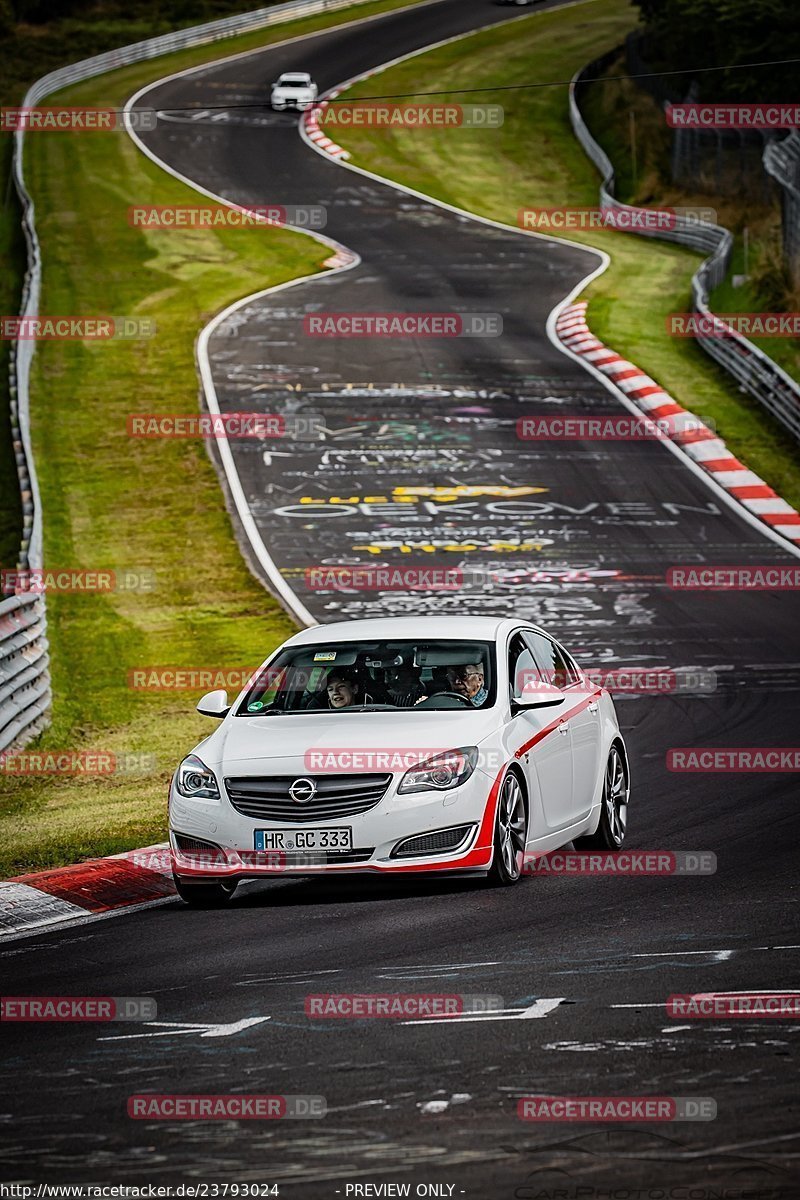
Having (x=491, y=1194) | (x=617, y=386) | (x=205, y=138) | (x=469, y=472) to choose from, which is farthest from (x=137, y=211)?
(x=491, y=1194)

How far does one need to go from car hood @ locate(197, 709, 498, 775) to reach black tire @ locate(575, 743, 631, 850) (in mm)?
1379

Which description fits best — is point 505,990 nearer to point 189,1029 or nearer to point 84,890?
point 189,1029

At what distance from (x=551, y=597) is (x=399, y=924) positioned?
14.1 m

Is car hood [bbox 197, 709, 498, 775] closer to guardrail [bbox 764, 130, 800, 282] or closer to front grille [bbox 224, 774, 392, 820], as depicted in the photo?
front grille [bbox 224, 774, 392, 820]

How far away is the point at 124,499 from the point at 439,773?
65.8 feet

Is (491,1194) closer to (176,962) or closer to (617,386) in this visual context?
(176,962)

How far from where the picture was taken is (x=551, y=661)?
11.8 m

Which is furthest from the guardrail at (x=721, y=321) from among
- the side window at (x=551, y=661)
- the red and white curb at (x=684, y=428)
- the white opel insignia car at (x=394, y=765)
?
the white opel insignia car at (x=394, y=765)

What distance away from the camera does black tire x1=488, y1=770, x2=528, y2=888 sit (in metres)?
9.91

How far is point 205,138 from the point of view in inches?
2424
